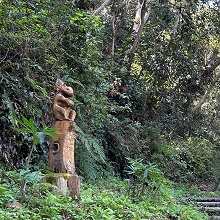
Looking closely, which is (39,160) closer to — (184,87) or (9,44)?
(9,44)

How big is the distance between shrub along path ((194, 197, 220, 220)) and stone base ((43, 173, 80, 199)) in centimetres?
398

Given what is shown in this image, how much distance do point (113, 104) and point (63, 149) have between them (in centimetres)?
507

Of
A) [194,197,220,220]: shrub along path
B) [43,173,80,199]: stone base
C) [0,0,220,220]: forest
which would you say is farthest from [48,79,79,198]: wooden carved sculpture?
[194,197,220,220]: shrub along path

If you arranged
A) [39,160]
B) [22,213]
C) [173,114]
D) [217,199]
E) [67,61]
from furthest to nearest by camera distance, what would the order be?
[173,114]
[217,199]
[67,61]
[39,160]
[22,213]

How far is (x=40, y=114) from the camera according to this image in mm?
5801

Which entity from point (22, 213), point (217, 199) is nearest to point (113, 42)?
point (217, 199)

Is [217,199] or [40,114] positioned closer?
[40,114]

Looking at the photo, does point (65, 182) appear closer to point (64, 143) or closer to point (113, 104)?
point (64, 143)

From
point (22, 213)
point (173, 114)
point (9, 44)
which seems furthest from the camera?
point (173, 114)

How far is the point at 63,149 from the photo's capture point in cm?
455

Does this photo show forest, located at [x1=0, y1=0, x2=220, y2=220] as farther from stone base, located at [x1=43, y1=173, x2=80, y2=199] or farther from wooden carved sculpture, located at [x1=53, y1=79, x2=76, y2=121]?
wooden carved sculpture, located at [x1=53, y1=79, x2=76, y2=121]

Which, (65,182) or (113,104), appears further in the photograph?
(113,104)

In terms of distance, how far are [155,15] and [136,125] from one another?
3620 mm

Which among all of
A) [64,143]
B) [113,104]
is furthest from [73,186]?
[113,104]
